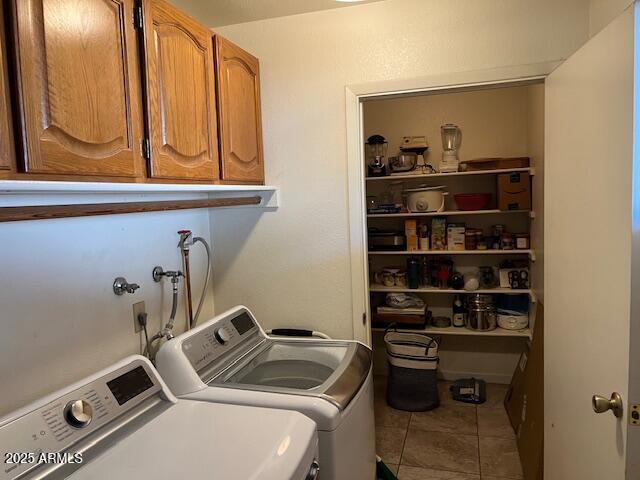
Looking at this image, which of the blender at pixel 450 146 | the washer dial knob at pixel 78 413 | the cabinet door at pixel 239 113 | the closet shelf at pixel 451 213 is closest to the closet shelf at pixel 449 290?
the closet shelf at pixel 451 213

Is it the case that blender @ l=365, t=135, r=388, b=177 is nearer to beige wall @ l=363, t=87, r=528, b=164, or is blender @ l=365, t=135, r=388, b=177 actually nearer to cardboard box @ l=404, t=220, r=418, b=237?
beige wall @ l=363, t=87, r=528, b=164

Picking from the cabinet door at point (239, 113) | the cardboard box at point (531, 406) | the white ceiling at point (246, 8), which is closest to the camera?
the cabinet door at point (239, 113)

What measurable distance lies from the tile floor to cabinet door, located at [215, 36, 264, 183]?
1791mm

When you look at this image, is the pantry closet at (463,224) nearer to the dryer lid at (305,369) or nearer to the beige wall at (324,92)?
the beige wall at (324,92)

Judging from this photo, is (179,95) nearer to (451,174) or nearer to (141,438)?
(141,438)

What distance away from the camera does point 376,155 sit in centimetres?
340

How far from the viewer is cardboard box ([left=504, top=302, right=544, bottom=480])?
7.20 feet

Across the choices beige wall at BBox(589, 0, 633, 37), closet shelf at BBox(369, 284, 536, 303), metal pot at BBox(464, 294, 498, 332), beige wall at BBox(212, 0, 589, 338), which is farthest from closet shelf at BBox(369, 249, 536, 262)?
beige wall at BBox(589, 0, 633, 37)

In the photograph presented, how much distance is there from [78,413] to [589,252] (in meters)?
1.54

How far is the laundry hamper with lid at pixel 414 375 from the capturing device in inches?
120

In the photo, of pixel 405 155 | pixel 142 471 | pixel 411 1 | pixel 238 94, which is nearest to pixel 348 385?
pixel 142 471

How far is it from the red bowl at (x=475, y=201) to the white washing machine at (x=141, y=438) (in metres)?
2.36

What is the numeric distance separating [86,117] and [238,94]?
0.86 m

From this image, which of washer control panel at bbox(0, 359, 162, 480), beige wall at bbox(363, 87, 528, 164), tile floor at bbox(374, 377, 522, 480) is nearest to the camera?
washer control panel at bbox(0, 359, 162, 480)
